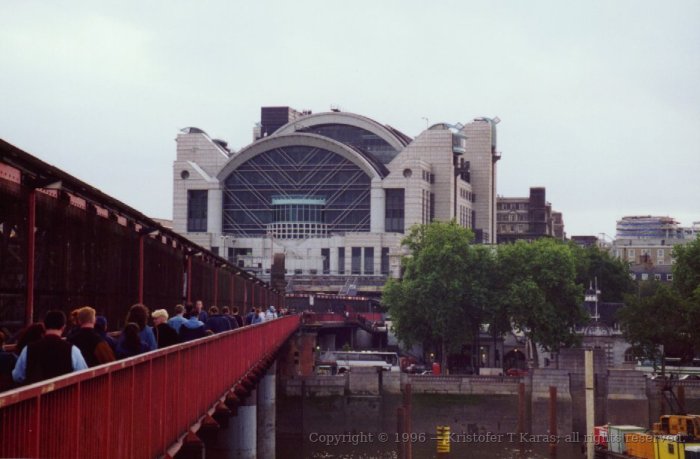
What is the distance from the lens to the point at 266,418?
270 ft

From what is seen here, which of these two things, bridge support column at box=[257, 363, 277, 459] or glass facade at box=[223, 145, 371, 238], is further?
glass facade at box=[223, 145, 371, 238]

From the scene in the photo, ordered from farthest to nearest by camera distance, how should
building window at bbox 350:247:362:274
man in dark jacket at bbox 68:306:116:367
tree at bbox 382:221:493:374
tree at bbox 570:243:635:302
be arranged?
building window at bbox 350:247:362:274
tree at bbox 570:243:635:302
tree at bbox 382:221:493:374
man in dark jacket at bbox 68:306:116:367

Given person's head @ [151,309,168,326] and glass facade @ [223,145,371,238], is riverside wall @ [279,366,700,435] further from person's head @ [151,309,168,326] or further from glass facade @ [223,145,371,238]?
glass facade @ [223,145,371,238]

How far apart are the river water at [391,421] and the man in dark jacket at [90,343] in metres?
83.5

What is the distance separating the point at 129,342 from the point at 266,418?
65.4 metres

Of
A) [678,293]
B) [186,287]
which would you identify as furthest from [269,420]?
[678,293]

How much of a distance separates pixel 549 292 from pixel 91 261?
107 metres

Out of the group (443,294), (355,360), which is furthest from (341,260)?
(355,360)

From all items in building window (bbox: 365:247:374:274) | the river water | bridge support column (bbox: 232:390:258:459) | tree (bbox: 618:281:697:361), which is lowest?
the river water

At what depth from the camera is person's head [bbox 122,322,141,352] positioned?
17.5 meters

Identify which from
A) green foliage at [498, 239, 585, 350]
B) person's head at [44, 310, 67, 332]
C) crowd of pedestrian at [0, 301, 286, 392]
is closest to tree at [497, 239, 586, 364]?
green foliage at [498, 239, 585, 350]

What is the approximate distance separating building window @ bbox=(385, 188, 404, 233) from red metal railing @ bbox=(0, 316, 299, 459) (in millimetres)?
166583

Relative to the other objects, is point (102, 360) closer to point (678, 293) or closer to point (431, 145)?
point (678, 293)

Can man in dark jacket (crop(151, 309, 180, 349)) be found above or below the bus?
above
